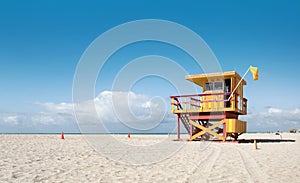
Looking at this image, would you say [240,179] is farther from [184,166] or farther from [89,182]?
[89,182]

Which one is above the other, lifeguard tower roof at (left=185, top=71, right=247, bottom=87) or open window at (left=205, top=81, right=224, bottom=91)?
lifeguard tower roof at (left=185, top=71, right=247, bottom=87)

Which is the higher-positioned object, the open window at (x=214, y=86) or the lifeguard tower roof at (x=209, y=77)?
the lifeguard tower roof at (x=209, y=77)

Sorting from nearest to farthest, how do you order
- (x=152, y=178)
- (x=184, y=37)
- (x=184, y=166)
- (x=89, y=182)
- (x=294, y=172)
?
(x=89, y=182)
(x=152, y=178)
(x=294, y=172)
(x=184, y=166)
(x=184, y=37)

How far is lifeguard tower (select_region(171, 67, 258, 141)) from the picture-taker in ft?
58.8

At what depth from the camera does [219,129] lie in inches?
770

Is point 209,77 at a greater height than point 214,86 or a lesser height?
greater

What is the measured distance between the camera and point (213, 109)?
18141 millimetres

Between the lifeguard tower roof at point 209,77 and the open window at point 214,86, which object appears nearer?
the lifeguard tower roof at point 209,77

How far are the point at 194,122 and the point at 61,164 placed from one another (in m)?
12.7

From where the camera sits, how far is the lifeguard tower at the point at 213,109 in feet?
58.8

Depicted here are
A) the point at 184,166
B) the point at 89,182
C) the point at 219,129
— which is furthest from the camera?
the point at 219,129

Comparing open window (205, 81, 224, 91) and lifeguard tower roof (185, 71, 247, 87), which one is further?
open window (205, 81, 224, 91)

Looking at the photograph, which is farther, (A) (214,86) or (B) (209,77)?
(A) (214,86)

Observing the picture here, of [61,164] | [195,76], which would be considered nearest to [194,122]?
[195,76]
